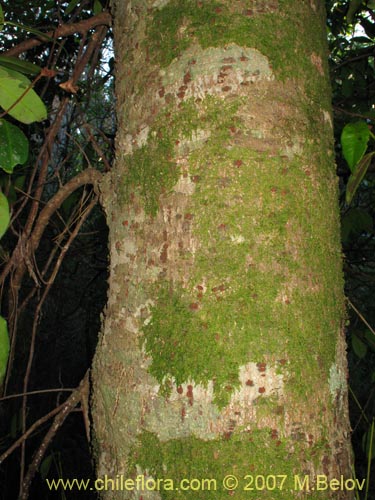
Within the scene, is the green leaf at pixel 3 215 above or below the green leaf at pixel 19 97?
below

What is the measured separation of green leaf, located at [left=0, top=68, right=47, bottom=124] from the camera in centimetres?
83

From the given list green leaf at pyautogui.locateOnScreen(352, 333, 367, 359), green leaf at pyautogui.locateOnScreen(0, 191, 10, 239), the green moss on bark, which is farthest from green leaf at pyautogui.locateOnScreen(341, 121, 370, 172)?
green leaf at pyautogui.locateOnScreen(352, 333, 367, 359)

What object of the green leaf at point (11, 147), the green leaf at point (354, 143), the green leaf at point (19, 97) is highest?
the green leaf at point (19, 97)

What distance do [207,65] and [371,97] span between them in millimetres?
2077

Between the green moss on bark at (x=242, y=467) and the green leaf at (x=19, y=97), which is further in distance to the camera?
the green leaf at (x=19, y=97)

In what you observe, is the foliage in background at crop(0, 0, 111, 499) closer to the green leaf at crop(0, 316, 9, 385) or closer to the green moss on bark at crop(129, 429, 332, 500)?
the green leaf at crop(0, 316, 9, 385)

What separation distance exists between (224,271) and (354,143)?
1.03 feet

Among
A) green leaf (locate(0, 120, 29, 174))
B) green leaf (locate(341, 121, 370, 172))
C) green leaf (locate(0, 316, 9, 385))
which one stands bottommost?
green leaf (locate(0, 316, 9, 385))

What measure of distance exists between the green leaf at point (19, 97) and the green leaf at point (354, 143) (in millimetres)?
571

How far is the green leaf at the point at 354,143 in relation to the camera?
2.42 ft

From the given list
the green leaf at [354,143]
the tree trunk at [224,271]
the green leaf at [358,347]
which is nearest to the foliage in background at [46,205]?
the tree trunk at [224,271]

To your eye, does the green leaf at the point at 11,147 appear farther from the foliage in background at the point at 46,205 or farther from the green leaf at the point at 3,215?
the green leaf at the point at 3,215

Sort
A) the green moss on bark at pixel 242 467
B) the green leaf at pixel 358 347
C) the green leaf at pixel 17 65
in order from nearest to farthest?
the green moss on bark at pixel 242 467
the green leaf at pixel 17 65
the green leaf at pixel 358 347

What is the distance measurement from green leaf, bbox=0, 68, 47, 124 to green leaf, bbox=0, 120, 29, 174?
0.18 ft
